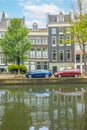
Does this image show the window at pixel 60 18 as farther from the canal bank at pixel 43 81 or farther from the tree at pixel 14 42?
the canal bank at pixel 43 81

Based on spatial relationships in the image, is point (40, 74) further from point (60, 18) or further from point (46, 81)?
point (60, 18)

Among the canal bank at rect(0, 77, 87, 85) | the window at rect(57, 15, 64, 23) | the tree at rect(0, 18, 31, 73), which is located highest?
the window at rect(57, 15, 64, 23)

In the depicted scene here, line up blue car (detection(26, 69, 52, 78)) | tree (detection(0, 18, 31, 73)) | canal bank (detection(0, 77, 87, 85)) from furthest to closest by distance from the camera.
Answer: tree (detection(0, 18, 31, 73)) < blue car (detection(26, 69, 52, 78)) < canal bank (detection(0, 77, 87, 85))

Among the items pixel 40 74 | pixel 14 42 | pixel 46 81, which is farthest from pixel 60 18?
pixel 46 81

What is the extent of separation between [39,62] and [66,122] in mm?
53332

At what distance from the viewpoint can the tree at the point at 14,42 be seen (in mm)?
52406

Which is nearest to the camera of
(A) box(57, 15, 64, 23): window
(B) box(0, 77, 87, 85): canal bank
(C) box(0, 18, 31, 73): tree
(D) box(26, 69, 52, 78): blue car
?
(B) box(0, 77, 87, 85): canal bank

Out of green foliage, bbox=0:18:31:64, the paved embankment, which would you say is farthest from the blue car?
green foliage, bbox=0:18:31:64

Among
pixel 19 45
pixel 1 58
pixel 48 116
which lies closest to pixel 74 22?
pixel 19 45

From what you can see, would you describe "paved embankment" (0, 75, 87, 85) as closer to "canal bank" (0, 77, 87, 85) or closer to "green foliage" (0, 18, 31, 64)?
"canal bank" (0, 77, 87, 85)

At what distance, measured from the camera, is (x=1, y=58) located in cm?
6600

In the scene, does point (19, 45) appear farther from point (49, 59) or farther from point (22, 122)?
point (22, 122)

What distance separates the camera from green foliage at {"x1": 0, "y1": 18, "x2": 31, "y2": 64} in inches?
2063

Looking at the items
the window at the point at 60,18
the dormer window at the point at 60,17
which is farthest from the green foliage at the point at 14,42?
the dormer window at the point at 60,17
